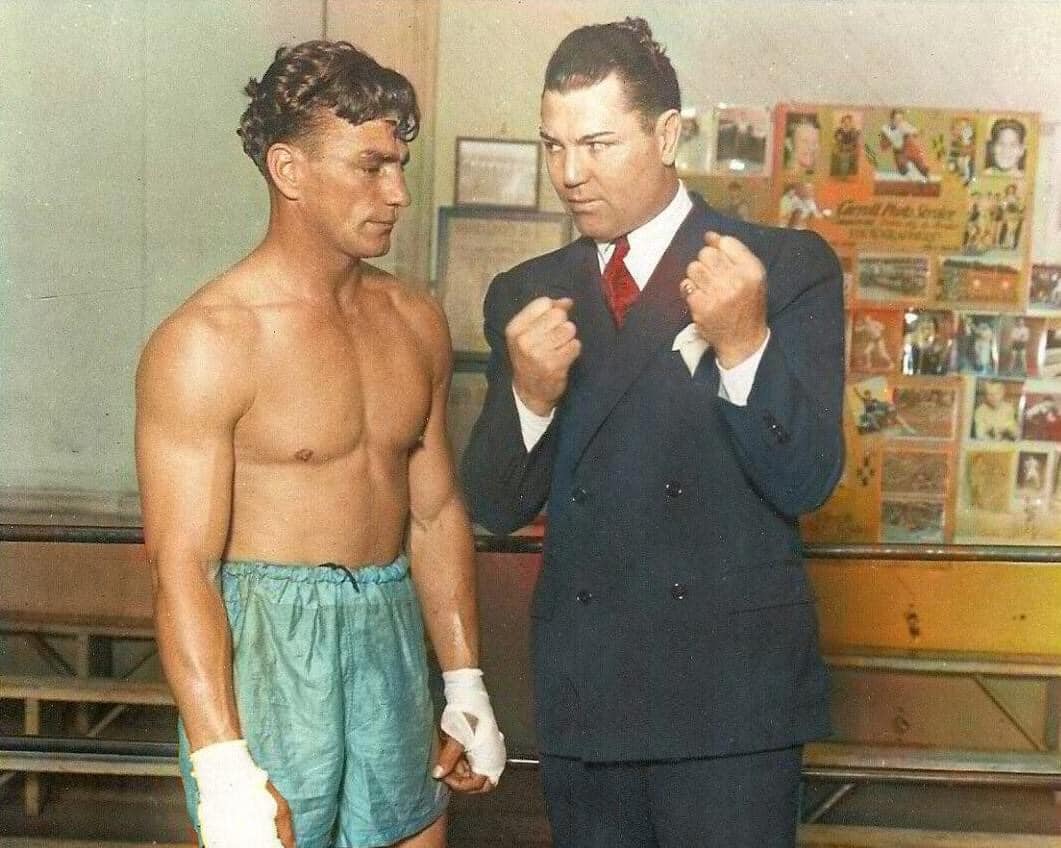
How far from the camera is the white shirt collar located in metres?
1.54

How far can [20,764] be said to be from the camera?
2.04 meters

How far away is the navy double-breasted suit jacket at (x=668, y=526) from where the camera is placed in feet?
4.90

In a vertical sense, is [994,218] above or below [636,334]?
above

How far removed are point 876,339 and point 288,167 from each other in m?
0.97

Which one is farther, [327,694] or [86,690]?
[86,690]

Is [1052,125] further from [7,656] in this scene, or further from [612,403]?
[7,656]

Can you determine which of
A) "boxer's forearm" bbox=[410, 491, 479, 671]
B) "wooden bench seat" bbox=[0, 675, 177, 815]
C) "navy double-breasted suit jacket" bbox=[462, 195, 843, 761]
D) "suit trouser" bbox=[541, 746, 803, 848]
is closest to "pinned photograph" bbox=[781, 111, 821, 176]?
"navy double-breasted suit jacket" bbox=[462, 195, 843, 761]

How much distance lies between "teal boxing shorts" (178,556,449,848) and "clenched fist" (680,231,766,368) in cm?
46

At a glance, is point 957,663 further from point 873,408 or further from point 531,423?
point 531,423

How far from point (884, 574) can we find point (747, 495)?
0.88m

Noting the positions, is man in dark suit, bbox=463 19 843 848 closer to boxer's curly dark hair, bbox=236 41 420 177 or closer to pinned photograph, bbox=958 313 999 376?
boxer's curly dark hair, bbox=236 41 420 177

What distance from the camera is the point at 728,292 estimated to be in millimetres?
1350

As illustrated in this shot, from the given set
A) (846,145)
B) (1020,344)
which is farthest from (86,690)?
(1020,344)

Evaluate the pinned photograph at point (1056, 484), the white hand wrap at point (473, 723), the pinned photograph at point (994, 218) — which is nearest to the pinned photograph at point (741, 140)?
the pinned photograph at point (994, 218)
